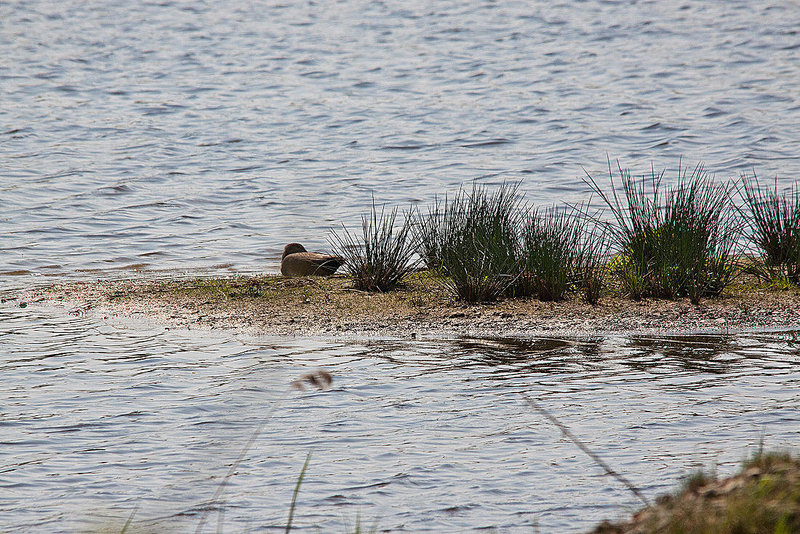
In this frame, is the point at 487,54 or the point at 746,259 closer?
the point at 746,259

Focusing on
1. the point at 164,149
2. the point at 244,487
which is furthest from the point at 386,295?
the point at 164,149

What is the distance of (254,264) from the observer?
10695mm

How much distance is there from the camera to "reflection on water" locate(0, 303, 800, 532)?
4020 mm

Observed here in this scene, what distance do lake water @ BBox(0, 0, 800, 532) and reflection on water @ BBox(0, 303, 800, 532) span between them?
0.8 inches

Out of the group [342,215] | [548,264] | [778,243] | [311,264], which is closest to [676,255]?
[548,264]

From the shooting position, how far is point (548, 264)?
798cm

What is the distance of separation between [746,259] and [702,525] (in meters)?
7.47

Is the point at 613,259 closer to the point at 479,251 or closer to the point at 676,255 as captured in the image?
the point at 676,255

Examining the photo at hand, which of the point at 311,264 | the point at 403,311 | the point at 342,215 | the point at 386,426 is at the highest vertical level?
the point at 342,215

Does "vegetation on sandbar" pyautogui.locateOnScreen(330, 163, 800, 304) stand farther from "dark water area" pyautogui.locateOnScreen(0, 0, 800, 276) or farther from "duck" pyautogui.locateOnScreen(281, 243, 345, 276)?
"dark water area" pyautogui.locateOnScreen(0, 0, 800, 276)

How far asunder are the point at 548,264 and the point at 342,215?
18.0 ft

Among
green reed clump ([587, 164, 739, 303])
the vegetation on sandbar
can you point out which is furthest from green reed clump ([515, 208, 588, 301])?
green reed clump ([587, 164, 739, 303])

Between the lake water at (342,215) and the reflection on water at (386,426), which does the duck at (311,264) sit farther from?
the reflection on water at (386,426)

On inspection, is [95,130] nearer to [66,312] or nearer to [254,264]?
[254,264]
